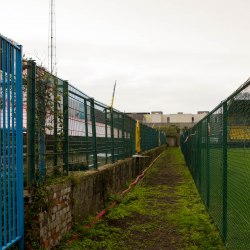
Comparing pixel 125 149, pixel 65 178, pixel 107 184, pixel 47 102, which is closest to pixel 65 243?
pixel 65 178

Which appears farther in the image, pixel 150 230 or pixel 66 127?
pixel 150 230

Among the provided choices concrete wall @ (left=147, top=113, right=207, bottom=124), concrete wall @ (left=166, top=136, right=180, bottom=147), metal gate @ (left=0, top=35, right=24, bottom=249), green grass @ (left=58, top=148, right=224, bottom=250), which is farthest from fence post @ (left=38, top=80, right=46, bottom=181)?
concrete wall @ (left=147, top=113, right=207, bottom=124)

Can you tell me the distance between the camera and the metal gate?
10.9 feet

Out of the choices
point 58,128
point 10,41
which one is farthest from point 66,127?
point 10,41

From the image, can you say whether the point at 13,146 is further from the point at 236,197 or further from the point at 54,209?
the point at 236,197

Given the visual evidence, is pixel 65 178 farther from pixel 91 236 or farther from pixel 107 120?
pixel 107 120

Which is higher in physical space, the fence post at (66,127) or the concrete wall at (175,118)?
the concrete wall at (175,118)

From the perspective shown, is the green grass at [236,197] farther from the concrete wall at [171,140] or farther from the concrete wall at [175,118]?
the concrete wall at [175,118]

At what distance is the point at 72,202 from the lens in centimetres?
511

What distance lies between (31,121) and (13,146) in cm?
64

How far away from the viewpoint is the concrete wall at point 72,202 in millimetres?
4078

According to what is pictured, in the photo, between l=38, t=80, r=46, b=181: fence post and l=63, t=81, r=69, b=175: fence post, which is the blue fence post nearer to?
l=38, t=80, r=46, b=181: fence post

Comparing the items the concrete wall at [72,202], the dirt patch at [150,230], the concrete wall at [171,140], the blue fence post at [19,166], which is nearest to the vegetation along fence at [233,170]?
the dirt patch at [150,230]

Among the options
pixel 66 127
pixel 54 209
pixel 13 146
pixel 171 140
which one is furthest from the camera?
pixel 171 140
